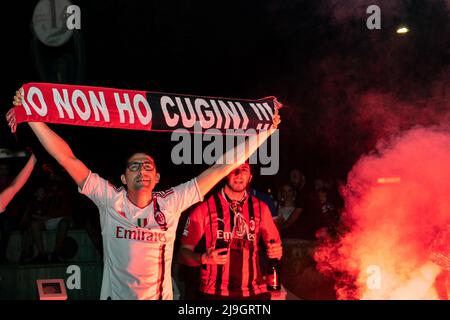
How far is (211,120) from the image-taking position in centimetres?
637

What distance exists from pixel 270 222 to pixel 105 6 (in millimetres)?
4565

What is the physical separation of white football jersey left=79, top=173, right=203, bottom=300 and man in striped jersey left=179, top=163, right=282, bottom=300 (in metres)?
0.45

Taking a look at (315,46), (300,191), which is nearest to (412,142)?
(300,191)

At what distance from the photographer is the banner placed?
5781 millimetres

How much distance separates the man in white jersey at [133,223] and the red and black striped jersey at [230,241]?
Result: 1.18 feet

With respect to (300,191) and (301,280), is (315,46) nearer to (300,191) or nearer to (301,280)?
(300,191)

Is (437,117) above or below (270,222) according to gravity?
above

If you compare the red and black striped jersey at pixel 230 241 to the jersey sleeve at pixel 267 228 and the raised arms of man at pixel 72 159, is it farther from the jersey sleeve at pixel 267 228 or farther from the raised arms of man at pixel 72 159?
the raised arms of man at pixel 72 159

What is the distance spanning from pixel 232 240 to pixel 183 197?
628mm

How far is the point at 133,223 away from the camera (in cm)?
542

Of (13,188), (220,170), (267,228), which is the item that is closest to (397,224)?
(267,228)

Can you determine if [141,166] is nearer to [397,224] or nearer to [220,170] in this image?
[220,170]

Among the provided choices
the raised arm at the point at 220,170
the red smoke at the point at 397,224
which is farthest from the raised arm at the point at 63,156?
the red smoke at the point at 397,224

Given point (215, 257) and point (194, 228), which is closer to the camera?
point (215, 257)
